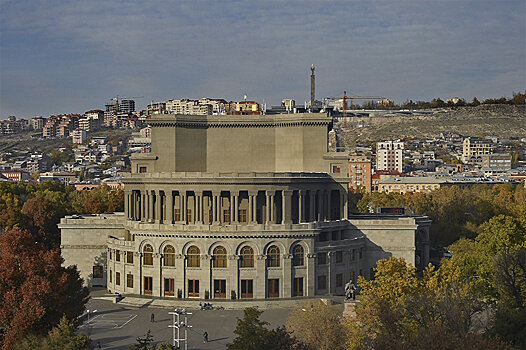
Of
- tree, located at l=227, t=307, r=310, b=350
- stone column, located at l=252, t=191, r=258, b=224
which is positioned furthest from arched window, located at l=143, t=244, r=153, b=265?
tree, located at l=227, t=307, r=310, b=350

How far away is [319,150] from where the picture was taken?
9581 centimetres

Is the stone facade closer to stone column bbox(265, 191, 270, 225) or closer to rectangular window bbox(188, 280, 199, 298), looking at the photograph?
rectangular window bbox(188, 280, 199, 298)

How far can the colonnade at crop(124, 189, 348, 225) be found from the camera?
8319 cm

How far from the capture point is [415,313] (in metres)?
55.7

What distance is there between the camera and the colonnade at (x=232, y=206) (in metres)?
83.2

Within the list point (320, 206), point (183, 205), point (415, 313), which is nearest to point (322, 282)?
point (320, 206)

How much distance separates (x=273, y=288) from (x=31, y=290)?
30.0 m

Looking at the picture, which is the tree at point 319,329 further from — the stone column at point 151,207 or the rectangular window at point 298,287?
the stone column at point 151,207

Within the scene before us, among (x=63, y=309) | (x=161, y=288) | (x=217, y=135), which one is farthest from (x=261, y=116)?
(x=63, y=309)

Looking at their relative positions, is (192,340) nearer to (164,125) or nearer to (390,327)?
(390,327)

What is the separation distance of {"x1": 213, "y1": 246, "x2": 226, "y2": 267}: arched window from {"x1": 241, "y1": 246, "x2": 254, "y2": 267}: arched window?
6.52ft

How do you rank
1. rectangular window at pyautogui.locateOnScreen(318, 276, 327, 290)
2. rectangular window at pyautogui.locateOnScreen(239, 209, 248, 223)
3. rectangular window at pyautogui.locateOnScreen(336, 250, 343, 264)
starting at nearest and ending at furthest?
rectangular window at pyautogui.locateOnScreen(318, 276, 327, 290) → rectangular window at pyautogui.locateOnScreen(239, 209, 248, 223) → rectangular window at pyautogui.locateOnScreen(336, 250, 343, 264)

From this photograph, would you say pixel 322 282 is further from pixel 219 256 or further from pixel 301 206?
pixel 219 256

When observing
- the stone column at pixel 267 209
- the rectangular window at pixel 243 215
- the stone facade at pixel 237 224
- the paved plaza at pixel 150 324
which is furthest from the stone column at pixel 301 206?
the paved plaza at pixel 150 324
